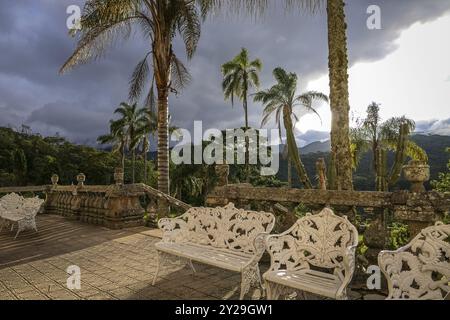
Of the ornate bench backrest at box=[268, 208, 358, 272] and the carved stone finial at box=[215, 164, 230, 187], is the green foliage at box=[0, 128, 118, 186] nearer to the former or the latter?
the carved stone finial at box=[215, 164, 230, 187]

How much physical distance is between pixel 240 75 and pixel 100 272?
75.4 ft

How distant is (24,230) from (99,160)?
36457mm

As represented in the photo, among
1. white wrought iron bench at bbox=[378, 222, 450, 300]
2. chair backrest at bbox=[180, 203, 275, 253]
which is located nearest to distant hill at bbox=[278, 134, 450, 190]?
chair backrest at bbox=[180, 203, 275, 253]

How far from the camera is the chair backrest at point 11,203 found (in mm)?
8312

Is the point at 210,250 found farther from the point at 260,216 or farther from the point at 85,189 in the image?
the point at 85,189

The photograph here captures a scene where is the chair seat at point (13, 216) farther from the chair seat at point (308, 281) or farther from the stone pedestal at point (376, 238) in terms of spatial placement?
the stone pedestal at point (376, 238)

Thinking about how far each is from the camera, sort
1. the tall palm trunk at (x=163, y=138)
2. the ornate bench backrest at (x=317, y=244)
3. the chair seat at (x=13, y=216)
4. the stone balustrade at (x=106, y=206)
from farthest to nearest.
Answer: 1. the tall palm trunk at (x=163, y=138)
2. the stone balustrade at (x=106, y=206)
3. the chair seat at (x=13, y=216)
4. the ornate bench backrest at (x=317, y=244)

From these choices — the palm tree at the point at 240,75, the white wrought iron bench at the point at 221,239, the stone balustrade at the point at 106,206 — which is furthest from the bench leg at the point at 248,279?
the palm tree at the point at 240,75

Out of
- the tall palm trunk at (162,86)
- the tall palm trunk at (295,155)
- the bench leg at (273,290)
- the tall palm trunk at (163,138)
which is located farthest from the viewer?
the tall palm trunk at (295,155)

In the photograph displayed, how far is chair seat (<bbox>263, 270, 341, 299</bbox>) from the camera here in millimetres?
2556

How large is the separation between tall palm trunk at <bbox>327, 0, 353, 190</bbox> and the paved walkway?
3.49 m

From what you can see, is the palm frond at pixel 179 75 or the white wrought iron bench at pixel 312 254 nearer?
the white wrought iron bench at pixel 312 254

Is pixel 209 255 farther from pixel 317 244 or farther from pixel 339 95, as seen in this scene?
pixel 339 95
